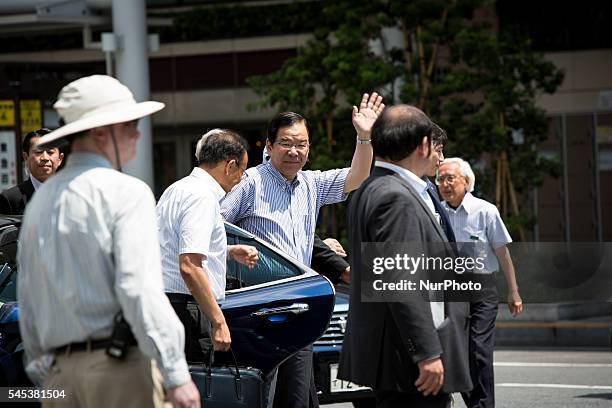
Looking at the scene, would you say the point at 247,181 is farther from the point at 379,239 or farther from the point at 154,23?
the point at 154,23

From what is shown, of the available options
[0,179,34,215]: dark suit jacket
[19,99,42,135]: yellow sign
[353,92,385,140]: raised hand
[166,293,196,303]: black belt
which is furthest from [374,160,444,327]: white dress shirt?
[19,99,42,135]: yellow sign

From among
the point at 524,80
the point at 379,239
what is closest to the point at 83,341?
the point at 379,239

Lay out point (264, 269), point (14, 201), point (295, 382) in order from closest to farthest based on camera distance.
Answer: point (295, 382)
point (264, 269)
point (14, 201)

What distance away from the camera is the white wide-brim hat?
4055mm

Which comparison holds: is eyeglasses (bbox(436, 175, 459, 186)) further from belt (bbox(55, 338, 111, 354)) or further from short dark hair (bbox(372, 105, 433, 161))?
belt (bbox(55, 338, 111, 354))

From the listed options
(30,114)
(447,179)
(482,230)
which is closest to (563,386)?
(482,230)

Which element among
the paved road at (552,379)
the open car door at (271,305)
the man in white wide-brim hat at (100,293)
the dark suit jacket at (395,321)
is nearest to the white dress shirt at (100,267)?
the man in white wide-brim hat at (100,293)

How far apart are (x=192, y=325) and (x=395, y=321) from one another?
163 cm

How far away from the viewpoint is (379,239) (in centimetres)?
482

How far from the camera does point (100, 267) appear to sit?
3.92 meters

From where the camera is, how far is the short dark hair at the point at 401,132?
495 cm

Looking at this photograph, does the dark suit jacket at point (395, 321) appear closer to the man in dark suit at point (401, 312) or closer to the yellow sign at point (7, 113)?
the man in dark suit at point (401, 312)

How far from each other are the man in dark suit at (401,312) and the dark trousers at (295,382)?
1.49m

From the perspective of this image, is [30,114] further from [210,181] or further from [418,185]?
[418,185]
